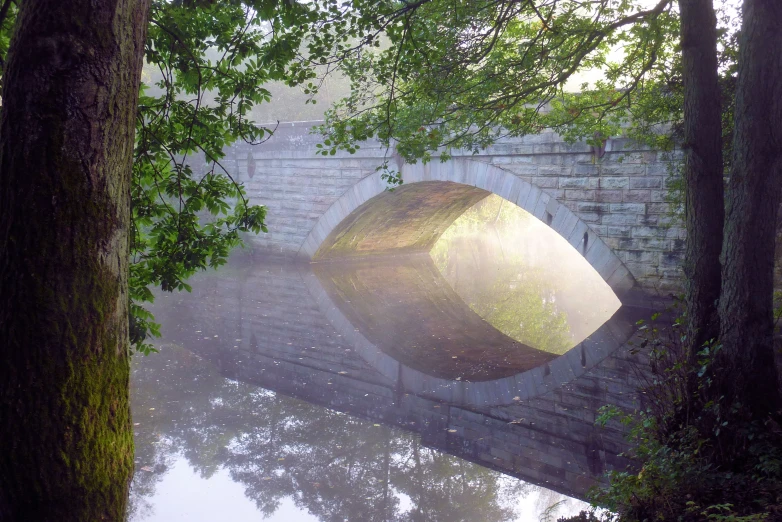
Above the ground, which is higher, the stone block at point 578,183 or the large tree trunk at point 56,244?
the stone block at point 578,183

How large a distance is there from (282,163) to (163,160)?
40.7 ft

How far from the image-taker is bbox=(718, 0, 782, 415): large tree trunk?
10.1 feet

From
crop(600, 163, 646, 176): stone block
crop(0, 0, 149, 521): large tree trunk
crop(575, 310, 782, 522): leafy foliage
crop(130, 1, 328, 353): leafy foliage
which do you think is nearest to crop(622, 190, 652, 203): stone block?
crop(600, 163, 646, 176): stone block

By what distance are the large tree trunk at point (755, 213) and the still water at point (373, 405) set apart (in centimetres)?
127

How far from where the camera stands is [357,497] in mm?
4184

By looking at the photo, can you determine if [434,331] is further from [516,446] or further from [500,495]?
[500,495]

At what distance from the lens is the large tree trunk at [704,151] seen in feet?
11.3

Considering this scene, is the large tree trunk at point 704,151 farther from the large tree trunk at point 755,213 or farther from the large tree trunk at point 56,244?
the large tree trunk at point 56,244

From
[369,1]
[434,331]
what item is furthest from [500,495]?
[434,331]

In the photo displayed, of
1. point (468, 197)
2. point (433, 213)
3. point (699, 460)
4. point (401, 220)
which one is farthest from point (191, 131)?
point (433, 213)

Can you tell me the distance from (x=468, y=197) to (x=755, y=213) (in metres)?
12.2

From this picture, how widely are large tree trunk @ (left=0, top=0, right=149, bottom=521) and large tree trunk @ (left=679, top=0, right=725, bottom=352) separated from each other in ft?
9.20

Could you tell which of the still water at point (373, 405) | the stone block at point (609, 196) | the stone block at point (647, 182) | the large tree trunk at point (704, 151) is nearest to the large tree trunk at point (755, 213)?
the large tree trunk at point (704, 151)

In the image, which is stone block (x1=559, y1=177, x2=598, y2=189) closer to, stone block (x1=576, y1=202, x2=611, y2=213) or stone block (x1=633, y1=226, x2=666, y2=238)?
stone block (x1=576, y1=202, x2=611, y2=213)
